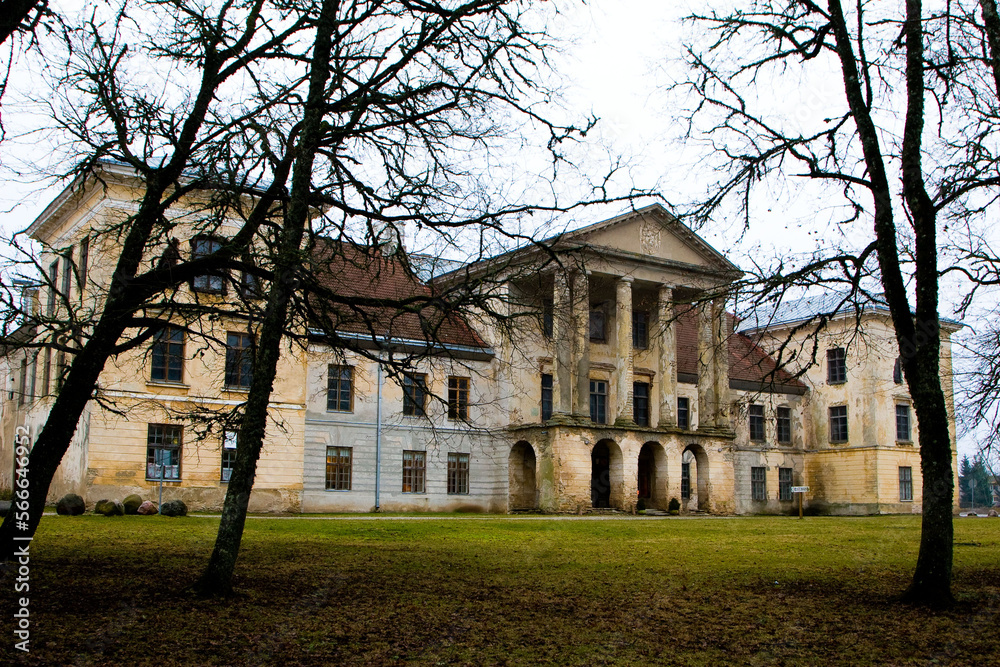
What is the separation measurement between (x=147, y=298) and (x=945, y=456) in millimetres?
9269

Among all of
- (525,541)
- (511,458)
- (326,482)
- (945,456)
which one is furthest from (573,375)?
(945,456)

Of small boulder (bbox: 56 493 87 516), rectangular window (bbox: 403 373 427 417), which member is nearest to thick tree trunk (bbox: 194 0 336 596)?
rectangular window (bbox: 403 373 427 417)

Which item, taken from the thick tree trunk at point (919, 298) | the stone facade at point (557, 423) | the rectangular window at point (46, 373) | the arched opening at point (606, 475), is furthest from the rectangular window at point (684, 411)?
the thick tree trunk at point (919, 298)

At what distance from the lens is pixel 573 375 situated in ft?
127

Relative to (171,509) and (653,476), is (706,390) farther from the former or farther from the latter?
(171,509)

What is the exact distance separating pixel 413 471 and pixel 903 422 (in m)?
28.5

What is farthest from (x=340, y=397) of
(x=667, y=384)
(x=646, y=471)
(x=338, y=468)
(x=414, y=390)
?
(x=414, y=390)

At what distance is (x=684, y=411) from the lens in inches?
1848

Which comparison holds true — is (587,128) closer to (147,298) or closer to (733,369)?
(147,298)

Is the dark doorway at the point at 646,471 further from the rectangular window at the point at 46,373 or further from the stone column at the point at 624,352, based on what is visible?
the rectangular window at the point at 46,373

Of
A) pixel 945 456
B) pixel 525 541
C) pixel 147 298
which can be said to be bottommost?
pixel 525 541

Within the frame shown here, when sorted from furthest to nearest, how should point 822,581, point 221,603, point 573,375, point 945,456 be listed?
point 573,375, point 822,581, point 945,456, point 221,603

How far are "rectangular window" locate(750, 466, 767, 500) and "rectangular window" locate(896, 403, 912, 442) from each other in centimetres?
754

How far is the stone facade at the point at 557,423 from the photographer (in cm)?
2983
